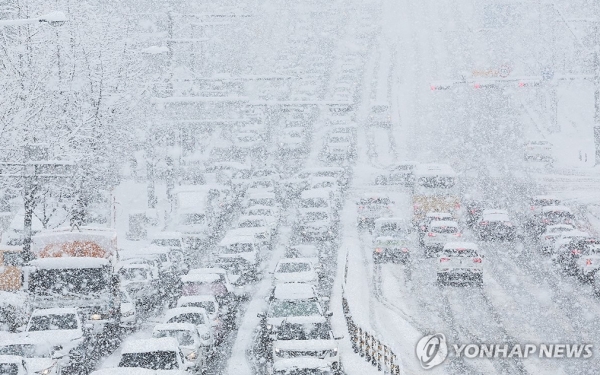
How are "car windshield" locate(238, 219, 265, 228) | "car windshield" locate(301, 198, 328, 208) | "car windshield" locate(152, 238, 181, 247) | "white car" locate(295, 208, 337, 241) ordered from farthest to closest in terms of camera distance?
"car windshield" locate(301, 198, 328, 208), "car windshield" locate(238, 219, 265, 228), "white car" locate(295, 208, 337, 241), "car windshield" locate(152, 238, 181, 247)

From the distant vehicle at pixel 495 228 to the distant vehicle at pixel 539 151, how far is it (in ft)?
70.5

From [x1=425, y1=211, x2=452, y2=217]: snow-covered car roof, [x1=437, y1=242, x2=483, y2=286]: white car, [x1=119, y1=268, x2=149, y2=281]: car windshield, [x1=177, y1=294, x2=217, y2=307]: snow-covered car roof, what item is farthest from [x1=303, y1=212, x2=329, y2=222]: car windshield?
[x1=177, y1=294, x2=217, y2=307]: snow-covered car roof

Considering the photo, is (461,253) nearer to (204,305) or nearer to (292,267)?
(292,267)

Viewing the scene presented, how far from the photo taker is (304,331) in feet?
77.5

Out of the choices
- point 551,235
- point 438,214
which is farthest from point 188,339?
point 438,214

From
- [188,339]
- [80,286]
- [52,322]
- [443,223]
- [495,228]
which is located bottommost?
[188,339]

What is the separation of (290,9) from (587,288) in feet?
285

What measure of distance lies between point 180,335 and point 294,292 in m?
4.42

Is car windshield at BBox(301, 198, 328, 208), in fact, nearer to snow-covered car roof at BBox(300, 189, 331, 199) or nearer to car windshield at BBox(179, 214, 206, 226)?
snow-covered car roof at BBox(300, 189, 331, 199)

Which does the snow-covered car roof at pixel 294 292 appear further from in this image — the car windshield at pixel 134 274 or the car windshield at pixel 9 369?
the car windshield at pixel 9 369

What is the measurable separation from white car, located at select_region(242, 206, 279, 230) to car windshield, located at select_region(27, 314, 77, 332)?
20.5 metres

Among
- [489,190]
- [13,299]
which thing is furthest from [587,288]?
[489,190]

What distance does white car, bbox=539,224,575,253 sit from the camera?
38406 millimetres

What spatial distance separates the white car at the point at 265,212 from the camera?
44.6 metres
